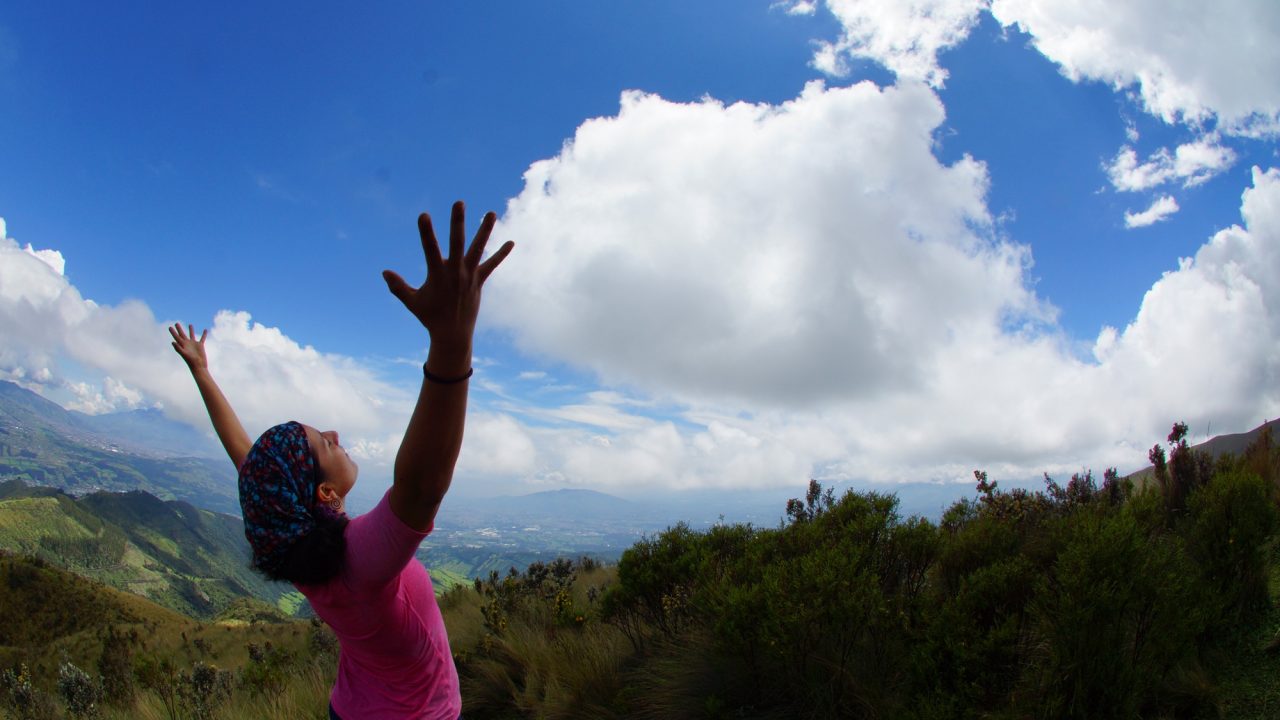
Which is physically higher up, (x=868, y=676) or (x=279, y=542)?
(x=279, y=542)

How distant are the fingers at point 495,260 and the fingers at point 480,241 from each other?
49mm

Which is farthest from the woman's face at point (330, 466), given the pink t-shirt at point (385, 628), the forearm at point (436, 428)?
the forearm at point (436, 428)

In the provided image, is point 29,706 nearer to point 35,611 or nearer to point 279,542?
point 279,542

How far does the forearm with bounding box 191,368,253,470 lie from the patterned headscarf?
106cm

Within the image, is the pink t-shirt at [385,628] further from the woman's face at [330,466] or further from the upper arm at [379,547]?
the woman's face at [330,466]

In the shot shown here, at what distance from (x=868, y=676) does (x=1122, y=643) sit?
4.94ft

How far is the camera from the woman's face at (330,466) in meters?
1.94

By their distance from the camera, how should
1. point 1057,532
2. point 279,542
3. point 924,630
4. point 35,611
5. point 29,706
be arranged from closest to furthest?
point 279,542
point 924,630
point 1057,532
point 29,706
point 35,611

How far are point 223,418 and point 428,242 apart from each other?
8.04 ft

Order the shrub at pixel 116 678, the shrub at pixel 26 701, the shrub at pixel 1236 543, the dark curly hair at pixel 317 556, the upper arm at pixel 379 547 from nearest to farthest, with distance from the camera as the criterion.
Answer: the upper arm at pixel 379 547
the dark curly hair at pixel 317 556
the shrub at pixel 1236 543
the shrub at pixel 26 701
the shrub at pixel 116 678

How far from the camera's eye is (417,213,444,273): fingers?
121 centimetres

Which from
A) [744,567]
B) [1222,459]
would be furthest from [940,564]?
[1222,459]

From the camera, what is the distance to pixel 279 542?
5.66 feet

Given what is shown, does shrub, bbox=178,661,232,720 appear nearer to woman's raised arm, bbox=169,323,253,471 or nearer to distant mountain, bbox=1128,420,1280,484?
woman's raised arm, bbox=169,323,253,471
